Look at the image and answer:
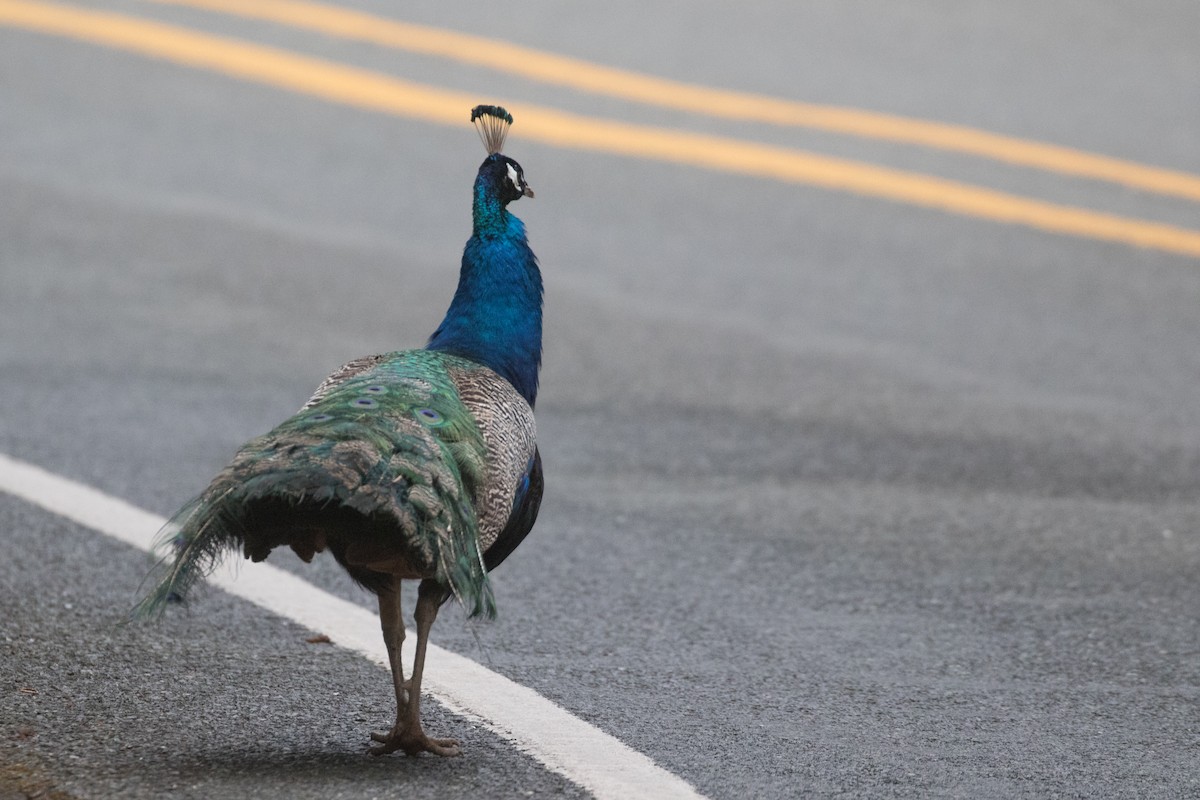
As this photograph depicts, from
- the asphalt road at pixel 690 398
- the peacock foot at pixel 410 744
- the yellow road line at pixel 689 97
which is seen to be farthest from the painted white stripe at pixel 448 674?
the yellow road line at pixel 689 97

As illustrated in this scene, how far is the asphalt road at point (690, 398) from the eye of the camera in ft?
15.7

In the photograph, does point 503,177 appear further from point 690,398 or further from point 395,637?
point 690,398

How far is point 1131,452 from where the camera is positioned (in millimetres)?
7973

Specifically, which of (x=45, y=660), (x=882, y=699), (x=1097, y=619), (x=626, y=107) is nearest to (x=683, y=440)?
(x=1097, y=619)

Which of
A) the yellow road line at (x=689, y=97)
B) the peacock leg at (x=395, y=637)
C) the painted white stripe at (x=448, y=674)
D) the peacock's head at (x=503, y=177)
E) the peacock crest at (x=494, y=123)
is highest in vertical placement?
the peacock crest at (x=494, y=123)

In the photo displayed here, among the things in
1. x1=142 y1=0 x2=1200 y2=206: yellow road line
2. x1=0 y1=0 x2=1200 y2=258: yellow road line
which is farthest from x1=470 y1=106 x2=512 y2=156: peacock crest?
x1=142 y1=0 x2=1200 y2=206: yellow road line

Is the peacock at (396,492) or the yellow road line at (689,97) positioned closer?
the peacock at (396,492)

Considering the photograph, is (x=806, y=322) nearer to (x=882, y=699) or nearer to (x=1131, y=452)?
(x=1131, y=452)

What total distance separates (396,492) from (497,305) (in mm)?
1160

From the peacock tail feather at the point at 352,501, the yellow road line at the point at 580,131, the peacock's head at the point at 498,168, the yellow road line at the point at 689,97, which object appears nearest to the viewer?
the peacock tail feather at the point at 352,501

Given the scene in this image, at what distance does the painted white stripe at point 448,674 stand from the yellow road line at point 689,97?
6714mm

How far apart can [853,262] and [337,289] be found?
9.75ft

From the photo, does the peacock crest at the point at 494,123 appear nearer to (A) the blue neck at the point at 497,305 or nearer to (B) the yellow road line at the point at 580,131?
(A) the blue neck at the point at 497,305

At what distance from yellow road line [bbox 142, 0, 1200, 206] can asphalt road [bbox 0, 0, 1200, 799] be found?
166mm
